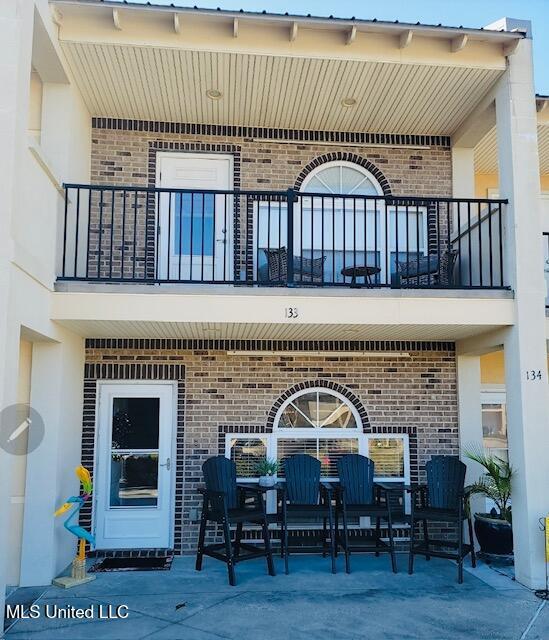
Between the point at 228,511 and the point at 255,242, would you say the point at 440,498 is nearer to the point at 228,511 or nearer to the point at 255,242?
the point at 228,511

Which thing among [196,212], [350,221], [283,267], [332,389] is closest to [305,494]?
[332,389]

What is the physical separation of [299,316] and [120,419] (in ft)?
9.03

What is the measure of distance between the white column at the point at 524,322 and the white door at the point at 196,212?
3.34 meters

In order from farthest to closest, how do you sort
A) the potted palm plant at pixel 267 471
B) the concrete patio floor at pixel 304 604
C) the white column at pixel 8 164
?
the potted palm plant at pixel 267 471, the concrete patio floor at pixel 304 604, the white column at pixel 8 164

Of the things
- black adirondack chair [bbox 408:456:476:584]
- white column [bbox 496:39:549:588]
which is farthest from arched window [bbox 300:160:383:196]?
black adirondack chair [bbox 408:456:476:584]

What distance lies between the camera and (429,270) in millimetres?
7160

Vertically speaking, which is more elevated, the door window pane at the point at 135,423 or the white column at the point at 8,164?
the white column at the point at 8,164

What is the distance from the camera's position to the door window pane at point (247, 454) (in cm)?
752

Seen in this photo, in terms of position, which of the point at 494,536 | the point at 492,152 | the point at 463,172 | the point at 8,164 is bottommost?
the point at 494,536

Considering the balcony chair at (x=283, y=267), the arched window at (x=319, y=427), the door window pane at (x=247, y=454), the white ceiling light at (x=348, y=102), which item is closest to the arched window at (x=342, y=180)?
the white ceiling light at (x=348, y=102)

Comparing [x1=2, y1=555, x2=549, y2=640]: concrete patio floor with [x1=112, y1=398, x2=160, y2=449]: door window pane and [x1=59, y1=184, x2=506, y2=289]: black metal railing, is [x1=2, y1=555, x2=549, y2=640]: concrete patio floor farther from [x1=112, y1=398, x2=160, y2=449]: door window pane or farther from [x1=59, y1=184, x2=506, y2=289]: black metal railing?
[x1=59, y1=184, x2=506, y2=289]: black metal railing

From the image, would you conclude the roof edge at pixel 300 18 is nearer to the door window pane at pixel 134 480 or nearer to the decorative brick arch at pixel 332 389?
the decorative brick arch at pixel 332 389

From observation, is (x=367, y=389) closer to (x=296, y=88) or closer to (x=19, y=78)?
(x=296, y=88)

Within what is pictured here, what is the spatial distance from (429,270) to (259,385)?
2.48 metres
